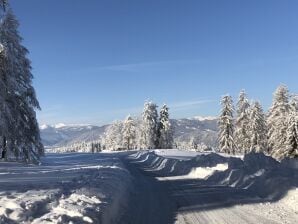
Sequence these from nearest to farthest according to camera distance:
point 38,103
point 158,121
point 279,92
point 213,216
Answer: point 213,216 → point 38,103 → point 279,92 → point 158,121

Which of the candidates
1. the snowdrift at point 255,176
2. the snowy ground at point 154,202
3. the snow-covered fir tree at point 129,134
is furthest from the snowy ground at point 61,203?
the snow-covered fir tree at point 129,134

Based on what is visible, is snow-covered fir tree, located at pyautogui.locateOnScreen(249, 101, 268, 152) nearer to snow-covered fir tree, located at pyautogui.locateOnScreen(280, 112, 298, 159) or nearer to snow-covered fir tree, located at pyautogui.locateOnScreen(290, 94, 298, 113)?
snow-covered fir tree, located at pyautogui.locateOnScreen(290, 94, 298, 113)

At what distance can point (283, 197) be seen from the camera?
16.2 meters

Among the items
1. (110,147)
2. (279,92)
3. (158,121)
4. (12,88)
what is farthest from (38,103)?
(110,147)

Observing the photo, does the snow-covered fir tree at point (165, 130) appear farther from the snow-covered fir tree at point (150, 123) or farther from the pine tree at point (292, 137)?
A: the pine tree at point (292, 137)

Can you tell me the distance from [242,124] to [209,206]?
194 feet

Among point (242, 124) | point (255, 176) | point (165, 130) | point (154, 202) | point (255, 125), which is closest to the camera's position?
point (154, 202)

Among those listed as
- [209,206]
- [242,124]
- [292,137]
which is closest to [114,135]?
[242,124]

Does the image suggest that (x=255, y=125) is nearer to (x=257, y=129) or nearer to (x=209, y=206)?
(x=257, y=129)

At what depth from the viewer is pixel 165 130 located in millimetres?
87750

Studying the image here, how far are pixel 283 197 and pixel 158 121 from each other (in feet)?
237

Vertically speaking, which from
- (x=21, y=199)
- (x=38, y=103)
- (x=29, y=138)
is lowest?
(x=21, y=199)

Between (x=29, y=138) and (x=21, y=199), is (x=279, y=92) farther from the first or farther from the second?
(x=21, y=199)

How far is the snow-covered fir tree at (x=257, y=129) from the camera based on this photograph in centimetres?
6775
